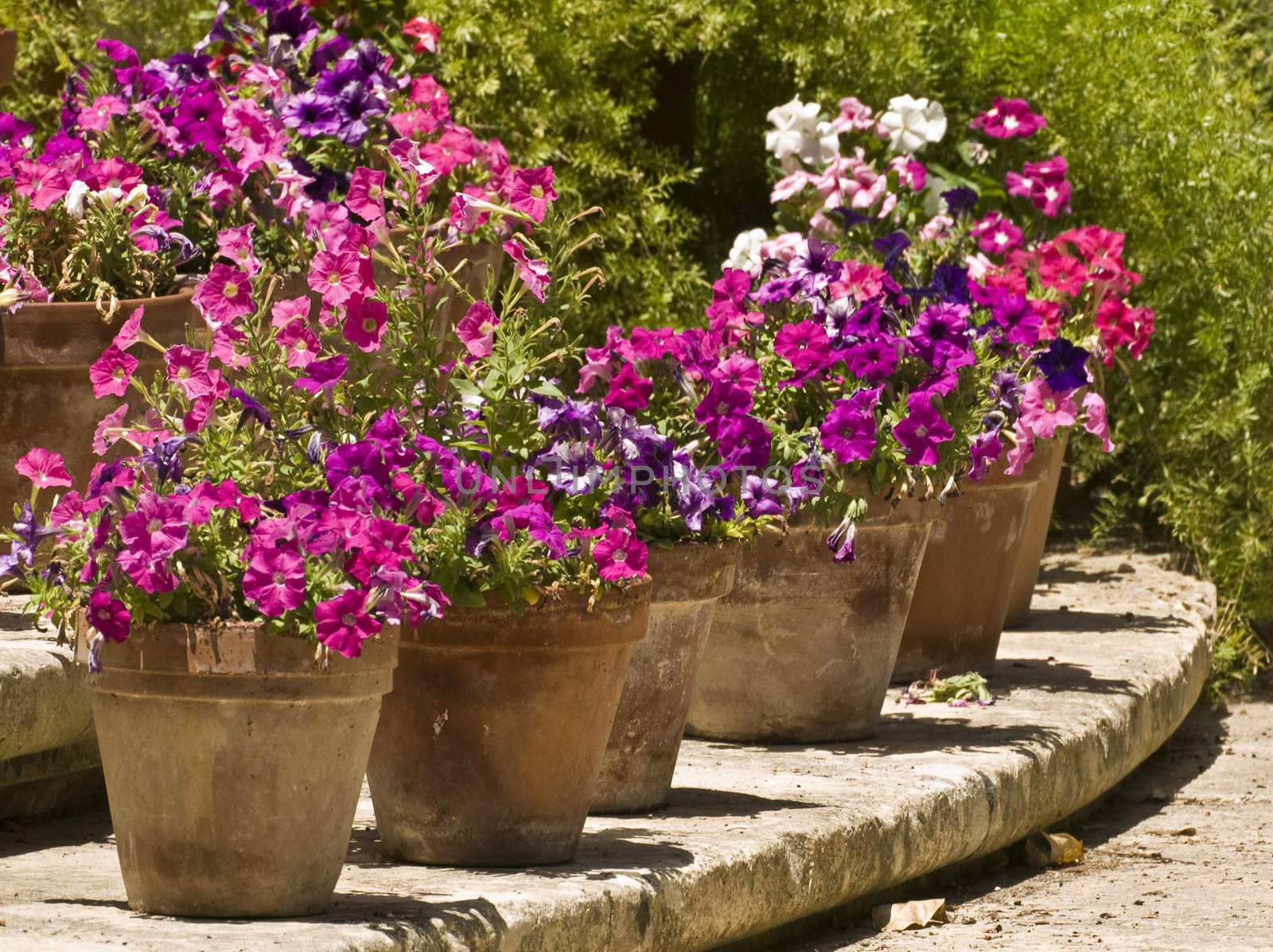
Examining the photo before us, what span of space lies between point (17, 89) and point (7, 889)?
12.6 feet

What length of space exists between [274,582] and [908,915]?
152cm

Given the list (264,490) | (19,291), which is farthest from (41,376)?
(264,490)

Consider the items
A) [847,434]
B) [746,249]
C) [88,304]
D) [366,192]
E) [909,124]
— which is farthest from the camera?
[909,124]

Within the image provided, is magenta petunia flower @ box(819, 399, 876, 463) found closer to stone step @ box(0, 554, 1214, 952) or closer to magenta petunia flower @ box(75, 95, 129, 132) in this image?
stone step @ box(0, 554, 1214, 952)

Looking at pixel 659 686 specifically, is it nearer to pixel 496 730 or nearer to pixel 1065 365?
pixel 496 730

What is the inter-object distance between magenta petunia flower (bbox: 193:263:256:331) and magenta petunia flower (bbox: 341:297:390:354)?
0.44 ft

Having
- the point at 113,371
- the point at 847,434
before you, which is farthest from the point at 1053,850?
the point at 113,371

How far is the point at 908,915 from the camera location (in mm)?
3402

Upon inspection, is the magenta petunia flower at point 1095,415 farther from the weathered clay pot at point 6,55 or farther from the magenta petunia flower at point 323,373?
the weathered clay pot at point 6,55

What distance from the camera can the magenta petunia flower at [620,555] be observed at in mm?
2738

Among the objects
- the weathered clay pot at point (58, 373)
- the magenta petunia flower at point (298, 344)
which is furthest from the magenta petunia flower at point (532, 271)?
the weathered clay pot at point (58, 373)

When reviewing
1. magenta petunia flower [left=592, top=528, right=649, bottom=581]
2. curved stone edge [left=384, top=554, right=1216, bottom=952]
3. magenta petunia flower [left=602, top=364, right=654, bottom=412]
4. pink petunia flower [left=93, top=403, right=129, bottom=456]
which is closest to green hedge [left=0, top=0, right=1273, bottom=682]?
curved stone edge [left=384, top=554, right=1216, bottom=952]

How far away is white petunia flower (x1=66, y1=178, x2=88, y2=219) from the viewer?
3434 millimetres

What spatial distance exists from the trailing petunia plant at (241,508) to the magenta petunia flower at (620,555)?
289 mm
